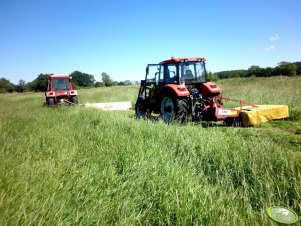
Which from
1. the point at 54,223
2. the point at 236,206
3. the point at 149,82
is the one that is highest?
the point at 149,82

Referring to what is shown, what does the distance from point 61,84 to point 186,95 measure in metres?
9.41

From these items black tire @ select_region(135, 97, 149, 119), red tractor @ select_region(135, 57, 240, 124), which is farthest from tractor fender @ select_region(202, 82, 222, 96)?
black tire @ select_region(135, 97, 149, 119)

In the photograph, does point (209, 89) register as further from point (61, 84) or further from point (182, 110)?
point (61, 84)

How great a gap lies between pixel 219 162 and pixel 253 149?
1.57ft

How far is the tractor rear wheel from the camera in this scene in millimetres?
7312

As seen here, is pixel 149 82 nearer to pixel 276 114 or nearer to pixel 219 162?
pixel 276 114

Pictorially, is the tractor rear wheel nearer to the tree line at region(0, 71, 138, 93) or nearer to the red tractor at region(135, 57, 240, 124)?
the red tractor at region(135, 57, 240, 124)

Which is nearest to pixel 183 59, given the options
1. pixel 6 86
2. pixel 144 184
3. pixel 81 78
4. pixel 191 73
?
pixel 191 73

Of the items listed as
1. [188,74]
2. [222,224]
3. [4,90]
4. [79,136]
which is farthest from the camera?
[4,90]

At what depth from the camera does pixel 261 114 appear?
683 centimetres

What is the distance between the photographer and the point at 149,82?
9.19 meters

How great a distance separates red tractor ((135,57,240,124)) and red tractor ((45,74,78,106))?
21.8ft

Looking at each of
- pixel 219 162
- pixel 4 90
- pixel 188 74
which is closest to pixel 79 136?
pixel 219 162

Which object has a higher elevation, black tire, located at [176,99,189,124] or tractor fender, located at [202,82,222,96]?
tractor fender, located at [202,82,222,96]
